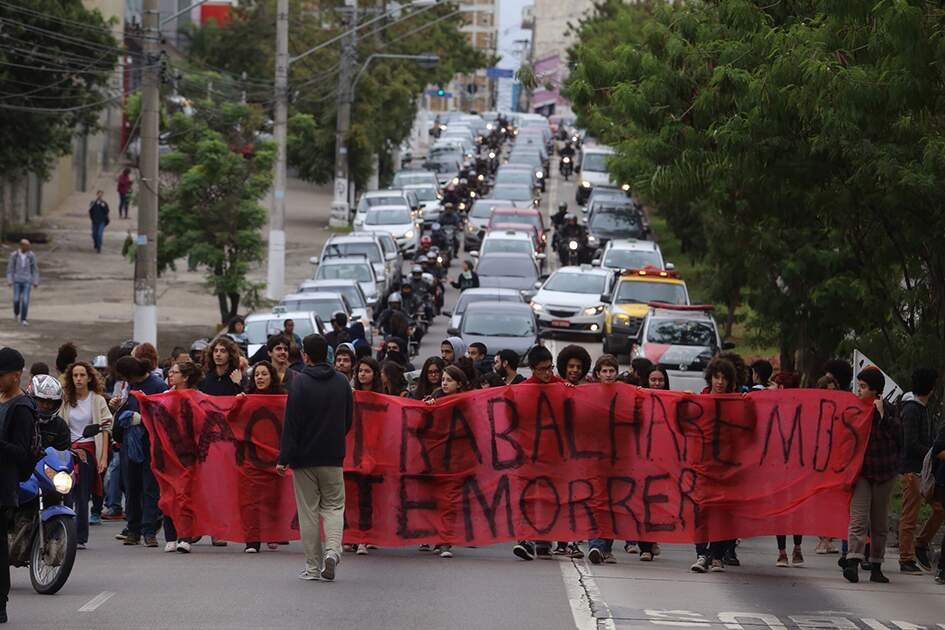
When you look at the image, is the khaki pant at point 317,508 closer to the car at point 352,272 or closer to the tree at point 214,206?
the tree at point 214,206

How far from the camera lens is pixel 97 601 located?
11.3 metres

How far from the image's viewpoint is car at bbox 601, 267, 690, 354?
34.2 m

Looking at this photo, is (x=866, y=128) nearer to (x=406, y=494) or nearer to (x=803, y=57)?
(x=803, y=57)

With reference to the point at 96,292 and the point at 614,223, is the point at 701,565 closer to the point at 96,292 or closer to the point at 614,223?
the point at 96,292

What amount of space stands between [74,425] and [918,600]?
6.40 metres

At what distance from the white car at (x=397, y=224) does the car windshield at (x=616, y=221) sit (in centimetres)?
536

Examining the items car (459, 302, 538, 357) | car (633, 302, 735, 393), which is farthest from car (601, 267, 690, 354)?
car (459, 302, 538, 357)

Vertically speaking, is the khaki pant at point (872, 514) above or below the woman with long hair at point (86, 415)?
below

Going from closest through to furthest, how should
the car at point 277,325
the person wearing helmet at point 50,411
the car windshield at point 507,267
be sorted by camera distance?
the person wearing helmet at point 50,411, the car at point 277,325, the car windshield at point 507,267

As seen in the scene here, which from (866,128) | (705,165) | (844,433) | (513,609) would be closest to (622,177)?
(705,165)

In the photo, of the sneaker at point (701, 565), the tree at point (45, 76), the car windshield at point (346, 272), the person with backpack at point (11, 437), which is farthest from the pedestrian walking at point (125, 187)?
the person with backpack at point (11, 437)

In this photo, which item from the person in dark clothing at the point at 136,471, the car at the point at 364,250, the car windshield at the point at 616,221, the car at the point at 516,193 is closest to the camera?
the person in dark clothing at the point at 136,471

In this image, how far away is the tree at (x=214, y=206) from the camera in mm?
35156

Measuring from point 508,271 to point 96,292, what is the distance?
9479 mm
